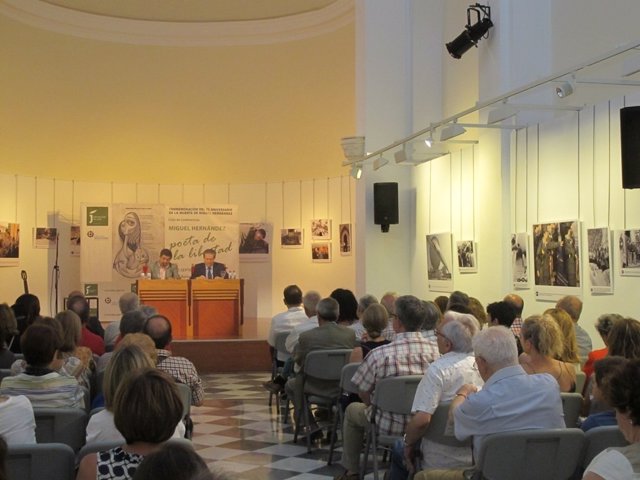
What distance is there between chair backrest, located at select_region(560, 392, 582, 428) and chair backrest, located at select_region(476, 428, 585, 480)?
660 mm

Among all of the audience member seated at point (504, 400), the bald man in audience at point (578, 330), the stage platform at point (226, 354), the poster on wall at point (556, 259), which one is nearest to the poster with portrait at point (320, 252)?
the stage platform at point (226, 354)

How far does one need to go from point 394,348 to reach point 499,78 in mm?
5171

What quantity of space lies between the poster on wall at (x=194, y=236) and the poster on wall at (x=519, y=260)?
8.14 metres

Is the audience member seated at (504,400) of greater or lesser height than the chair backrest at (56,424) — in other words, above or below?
above

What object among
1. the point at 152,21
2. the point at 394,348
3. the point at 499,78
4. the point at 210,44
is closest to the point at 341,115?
the point at 210,44

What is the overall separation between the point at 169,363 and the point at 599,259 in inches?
168

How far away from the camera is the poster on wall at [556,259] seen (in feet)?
27.5

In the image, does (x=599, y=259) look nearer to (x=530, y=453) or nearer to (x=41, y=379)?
(x=530, y=453)

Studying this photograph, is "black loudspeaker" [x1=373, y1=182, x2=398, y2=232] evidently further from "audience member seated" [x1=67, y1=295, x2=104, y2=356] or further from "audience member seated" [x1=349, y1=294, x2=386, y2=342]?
"audience member seated" [x1=67, y1=295, x2=104, y2=356]

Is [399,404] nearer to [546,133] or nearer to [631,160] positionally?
[631,160]

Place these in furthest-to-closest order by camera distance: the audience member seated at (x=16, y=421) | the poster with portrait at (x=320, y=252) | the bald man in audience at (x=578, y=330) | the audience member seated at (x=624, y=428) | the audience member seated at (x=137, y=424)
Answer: the poster with portrait at (x=320, y=252), the bald man in audience at (x=578, y=330), the audience member seated at (x=16, y=421), the audience member seated at (x=137, y=424), the audience member seated at (x=624, y=428)

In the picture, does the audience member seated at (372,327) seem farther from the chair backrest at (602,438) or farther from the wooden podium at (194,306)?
the wooden podium at (194,306)

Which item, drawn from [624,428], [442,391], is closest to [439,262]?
[442,391]

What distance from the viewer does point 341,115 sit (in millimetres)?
17062
